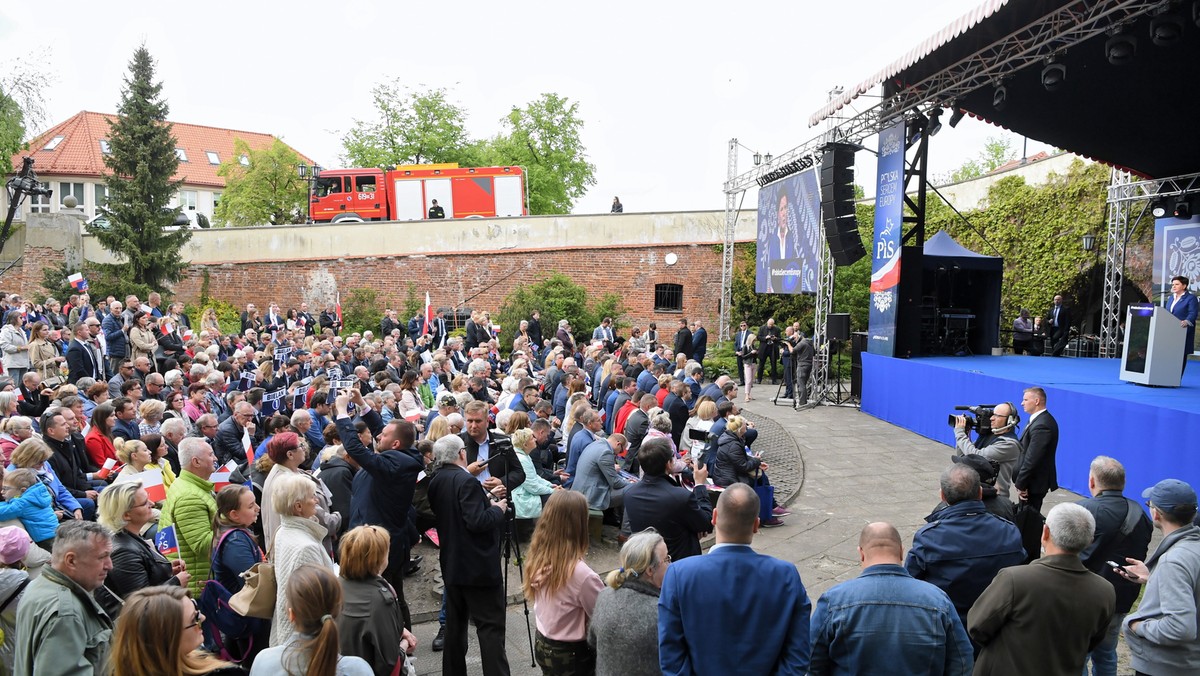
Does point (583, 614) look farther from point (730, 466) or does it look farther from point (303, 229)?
point (303, 229)

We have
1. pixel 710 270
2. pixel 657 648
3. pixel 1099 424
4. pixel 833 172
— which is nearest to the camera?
pixel 657 648

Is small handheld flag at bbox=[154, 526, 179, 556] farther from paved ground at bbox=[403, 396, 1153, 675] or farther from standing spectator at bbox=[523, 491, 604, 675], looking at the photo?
standing spectator at bbox=[523, 491, 604, 675]

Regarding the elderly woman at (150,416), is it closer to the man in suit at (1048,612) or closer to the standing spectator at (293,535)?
the standing spectator at (293,535)

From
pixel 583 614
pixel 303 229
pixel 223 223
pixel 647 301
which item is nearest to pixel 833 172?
pixel 647 301

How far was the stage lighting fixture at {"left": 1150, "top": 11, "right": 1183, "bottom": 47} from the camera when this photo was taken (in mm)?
8836

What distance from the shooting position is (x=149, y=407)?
6820 millimetres

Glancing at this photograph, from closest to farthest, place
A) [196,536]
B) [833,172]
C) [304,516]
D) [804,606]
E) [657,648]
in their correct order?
[804,606] < [657,648] < [304,516] < [196,536] < [833,172]

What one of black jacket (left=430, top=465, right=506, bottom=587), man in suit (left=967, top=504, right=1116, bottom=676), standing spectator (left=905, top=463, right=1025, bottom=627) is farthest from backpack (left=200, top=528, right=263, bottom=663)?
man in suit (left=967, top=504, right=1116, bottom=676)

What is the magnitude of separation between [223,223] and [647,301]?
28.7 m

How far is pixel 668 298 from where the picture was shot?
24.8m

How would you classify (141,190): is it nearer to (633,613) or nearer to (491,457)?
(491,457)

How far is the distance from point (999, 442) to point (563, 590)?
3938 mm

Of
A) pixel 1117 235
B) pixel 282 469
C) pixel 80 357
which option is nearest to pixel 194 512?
pixel 282 469

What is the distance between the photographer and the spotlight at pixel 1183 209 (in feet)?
50.4
